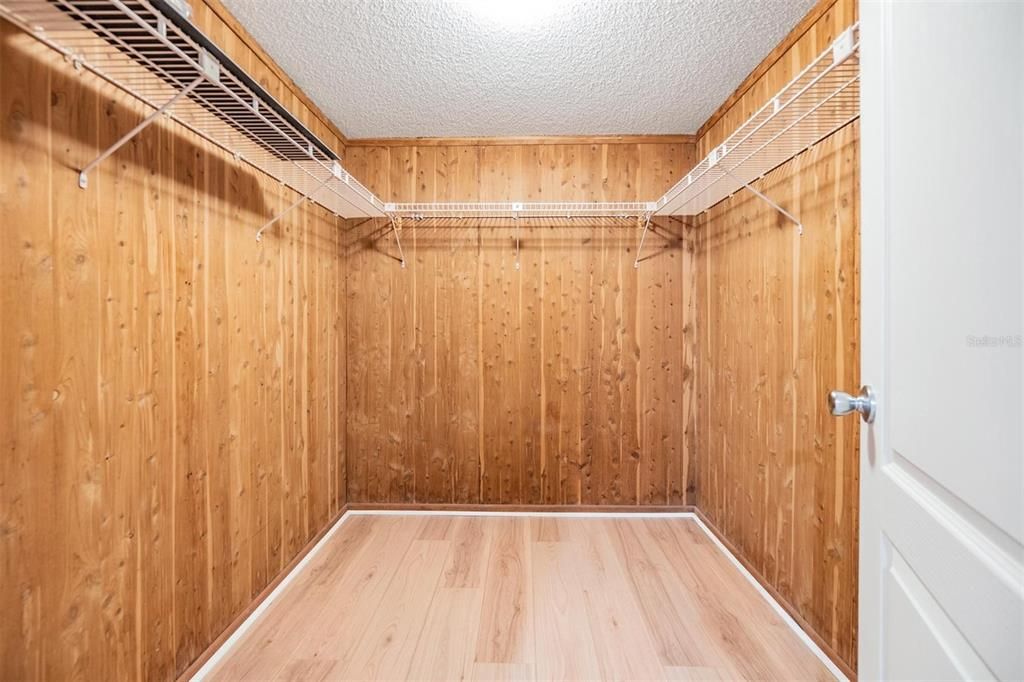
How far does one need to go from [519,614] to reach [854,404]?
1.60 m

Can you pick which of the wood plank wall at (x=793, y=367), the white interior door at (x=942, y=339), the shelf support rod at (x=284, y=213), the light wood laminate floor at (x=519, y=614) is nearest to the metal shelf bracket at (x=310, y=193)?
the shelf support rod at (x=284, y=213)

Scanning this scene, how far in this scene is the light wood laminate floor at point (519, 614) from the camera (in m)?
1.68

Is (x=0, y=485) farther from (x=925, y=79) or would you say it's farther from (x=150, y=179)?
(x=925, y=79)

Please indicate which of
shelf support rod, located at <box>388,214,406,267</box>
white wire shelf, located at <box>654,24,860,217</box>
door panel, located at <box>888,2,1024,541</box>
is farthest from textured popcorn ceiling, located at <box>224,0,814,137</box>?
door panel, located at <box>888,2,1024,541</box>

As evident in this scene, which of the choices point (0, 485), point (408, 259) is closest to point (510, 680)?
point (0, 485)

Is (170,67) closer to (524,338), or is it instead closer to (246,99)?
(246,99)

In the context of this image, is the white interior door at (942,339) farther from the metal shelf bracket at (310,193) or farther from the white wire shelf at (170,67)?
the metal shelf bracket at (310,193)

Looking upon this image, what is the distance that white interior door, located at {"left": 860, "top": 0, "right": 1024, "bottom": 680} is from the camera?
1.70ft

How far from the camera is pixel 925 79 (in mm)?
678

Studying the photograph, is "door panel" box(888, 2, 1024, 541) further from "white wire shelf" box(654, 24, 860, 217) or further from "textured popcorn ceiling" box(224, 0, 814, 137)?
"textured popcorn ceiling" box(224, 0, 814, 137)

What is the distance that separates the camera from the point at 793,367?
1950 millimetres

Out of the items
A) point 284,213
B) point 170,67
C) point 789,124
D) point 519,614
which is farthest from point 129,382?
point 789,124

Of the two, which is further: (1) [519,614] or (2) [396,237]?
(2) [396,237]

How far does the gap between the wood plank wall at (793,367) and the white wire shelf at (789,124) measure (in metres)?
0.08
